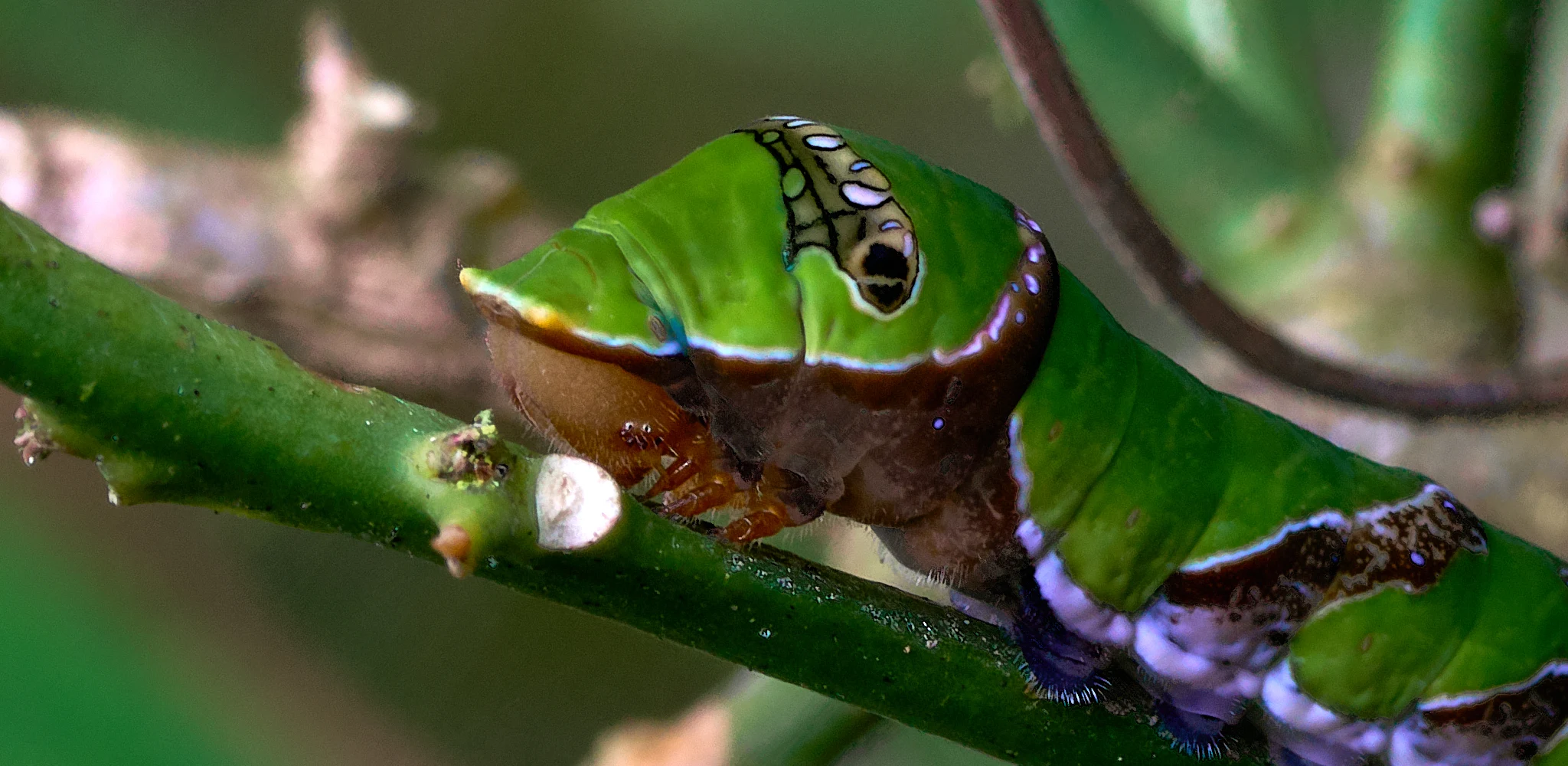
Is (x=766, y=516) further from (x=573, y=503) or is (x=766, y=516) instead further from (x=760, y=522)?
(x=573, y=503)

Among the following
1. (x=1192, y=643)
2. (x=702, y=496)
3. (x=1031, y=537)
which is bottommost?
(x=1192, y=643)

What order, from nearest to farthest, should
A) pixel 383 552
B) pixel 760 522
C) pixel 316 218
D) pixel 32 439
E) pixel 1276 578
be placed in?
pixel 32 439 < pixel 760 522 < pixel 1276 578 < pixel 316 218 < pixel 383 552

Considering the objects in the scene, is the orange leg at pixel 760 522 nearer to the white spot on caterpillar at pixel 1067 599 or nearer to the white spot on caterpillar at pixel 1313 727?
the white spot on caterpillar at pixel 1067 599

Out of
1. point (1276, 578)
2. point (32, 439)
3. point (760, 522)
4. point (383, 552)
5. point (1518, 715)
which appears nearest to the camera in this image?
point (32, 439)

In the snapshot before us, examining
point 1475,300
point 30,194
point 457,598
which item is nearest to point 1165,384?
point 1475,300

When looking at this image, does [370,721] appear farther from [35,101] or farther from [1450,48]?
[1450,48]

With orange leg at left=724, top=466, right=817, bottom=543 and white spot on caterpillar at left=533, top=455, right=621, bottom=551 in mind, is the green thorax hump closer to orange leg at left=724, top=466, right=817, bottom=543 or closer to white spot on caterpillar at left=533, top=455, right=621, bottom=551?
orange leg at left=724, top=466, right=817, bottom=543

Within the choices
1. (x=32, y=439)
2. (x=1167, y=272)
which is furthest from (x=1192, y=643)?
(x=32, y=439)
